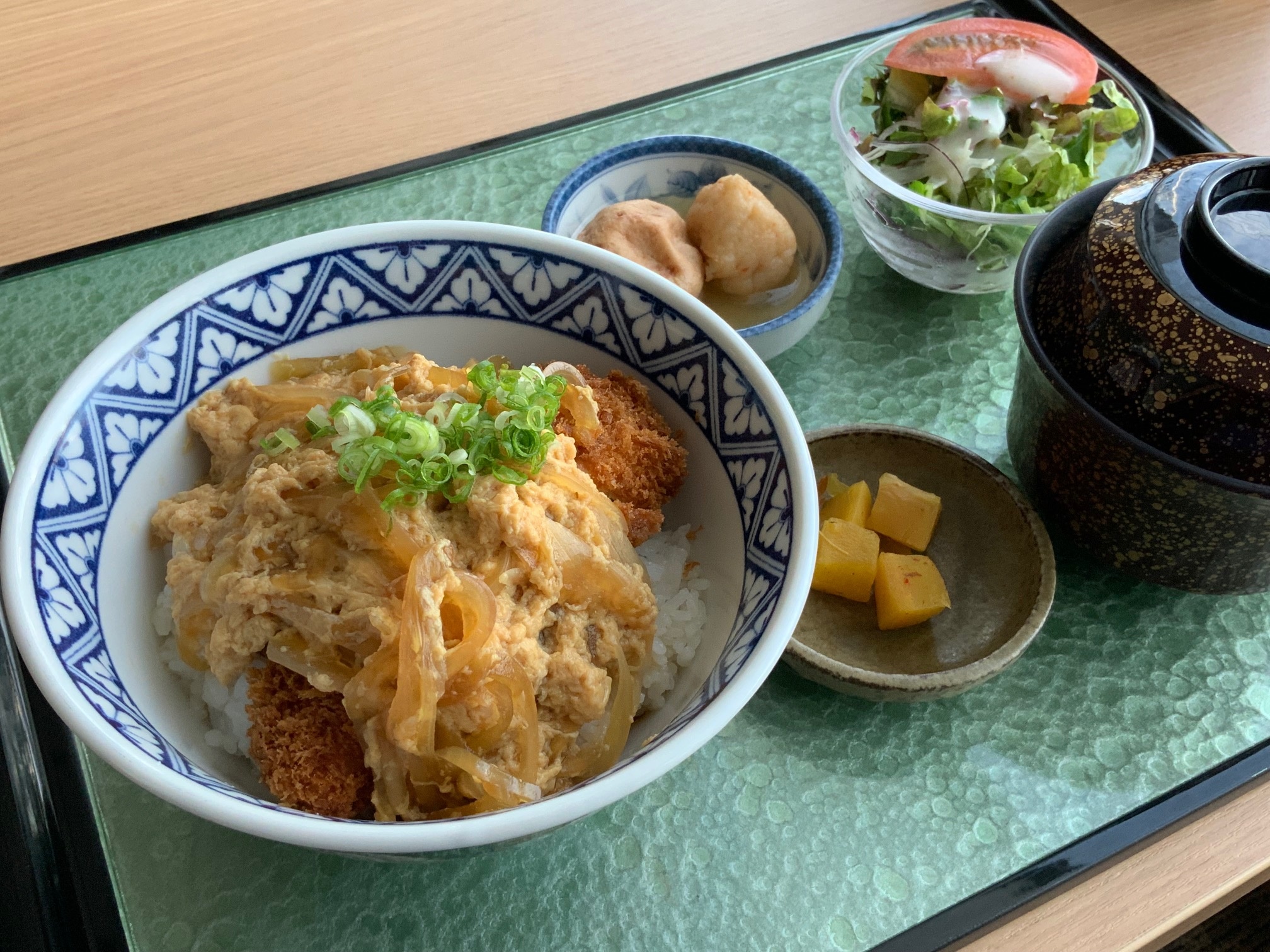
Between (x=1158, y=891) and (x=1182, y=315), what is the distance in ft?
2.42

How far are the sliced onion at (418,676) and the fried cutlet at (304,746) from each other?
0.31ft

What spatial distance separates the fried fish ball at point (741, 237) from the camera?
179 cm

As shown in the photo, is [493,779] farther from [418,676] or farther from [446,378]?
[446,378]

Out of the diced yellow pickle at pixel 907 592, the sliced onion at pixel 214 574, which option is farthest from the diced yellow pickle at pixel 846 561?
the sliced onion at pixel 214 574

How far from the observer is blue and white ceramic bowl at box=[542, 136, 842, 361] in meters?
1.82

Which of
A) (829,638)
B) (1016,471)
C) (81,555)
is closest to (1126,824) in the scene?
(829,638)

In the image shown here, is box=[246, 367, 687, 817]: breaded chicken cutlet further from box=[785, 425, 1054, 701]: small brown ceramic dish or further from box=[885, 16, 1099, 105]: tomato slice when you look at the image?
box=[885, 16, 1099, 105]: tomato slice

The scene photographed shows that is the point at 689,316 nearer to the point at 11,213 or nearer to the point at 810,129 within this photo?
the point at 810,129

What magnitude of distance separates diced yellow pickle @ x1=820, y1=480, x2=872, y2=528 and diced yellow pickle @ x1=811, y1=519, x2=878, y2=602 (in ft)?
0.10

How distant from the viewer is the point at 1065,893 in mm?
1227

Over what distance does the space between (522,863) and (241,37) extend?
208 centimetres

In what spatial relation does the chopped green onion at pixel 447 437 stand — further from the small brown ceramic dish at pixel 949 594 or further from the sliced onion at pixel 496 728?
the small brown ceramic dish at pixel 949 594

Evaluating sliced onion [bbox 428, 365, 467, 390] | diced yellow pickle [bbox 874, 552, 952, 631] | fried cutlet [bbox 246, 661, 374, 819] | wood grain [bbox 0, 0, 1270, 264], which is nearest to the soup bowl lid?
diced yellow pickle [bbox 874, 552, 952, 631]

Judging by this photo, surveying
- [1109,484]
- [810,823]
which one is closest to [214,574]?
[810,823]
